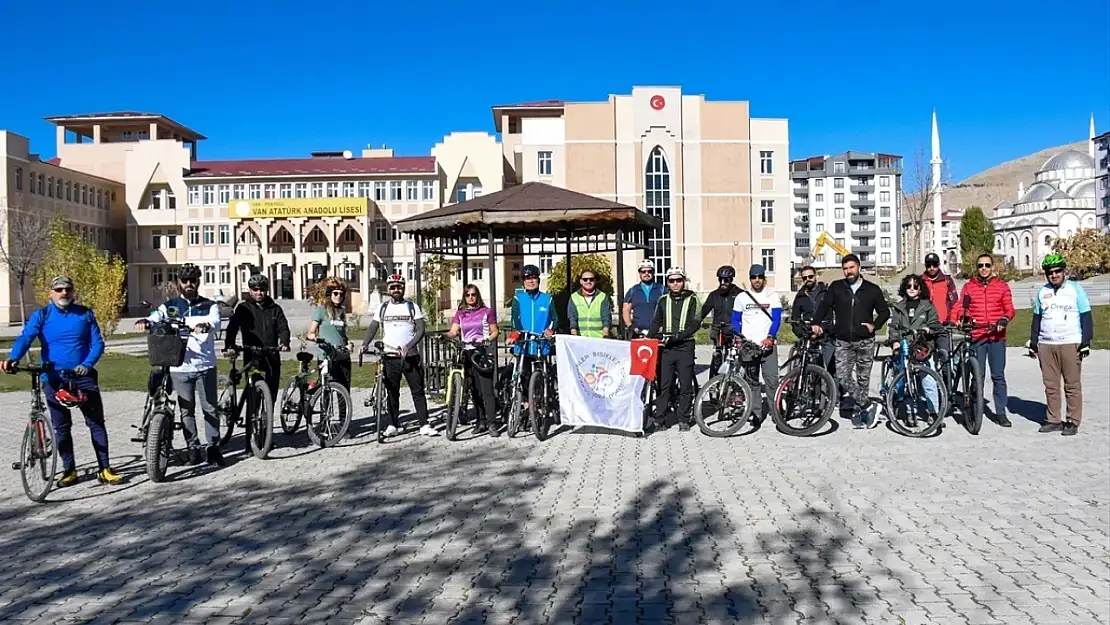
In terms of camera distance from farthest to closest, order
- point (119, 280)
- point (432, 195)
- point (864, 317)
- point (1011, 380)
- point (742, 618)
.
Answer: point (432, 195) → point (119, 280) → point (1011, 380) → point (864, 317) → point (742, 618)

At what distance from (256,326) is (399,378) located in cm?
183

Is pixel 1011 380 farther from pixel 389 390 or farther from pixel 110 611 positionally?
pixel 110 611

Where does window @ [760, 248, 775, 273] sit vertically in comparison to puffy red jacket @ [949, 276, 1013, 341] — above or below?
above

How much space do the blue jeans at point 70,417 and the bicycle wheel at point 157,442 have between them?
1.27 feet

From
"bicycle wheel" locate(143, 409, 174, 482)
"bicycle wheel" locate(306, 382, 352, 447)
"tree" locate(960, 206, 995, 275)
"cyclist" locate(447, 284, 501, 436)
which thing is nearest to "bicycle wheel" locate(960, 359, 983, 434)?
"cyclist" locate(447, 284, 501, 436)

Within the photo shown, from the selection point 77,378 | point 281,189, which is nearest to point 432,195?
point 281,189

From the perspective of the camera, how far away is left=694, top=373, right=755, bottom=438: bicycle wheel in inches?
405

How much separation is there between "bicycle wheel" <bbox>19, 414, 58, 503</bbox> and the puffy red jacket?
9.42 m

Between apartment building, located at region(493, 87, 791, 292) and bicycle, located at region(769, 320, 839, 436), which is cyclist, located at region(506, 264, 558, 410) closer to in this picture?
bicycle, located at region(769, 320, 839, 436)

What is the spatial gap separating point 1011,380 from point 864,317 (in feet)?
23.0

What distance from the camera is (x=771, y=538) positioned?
617cm

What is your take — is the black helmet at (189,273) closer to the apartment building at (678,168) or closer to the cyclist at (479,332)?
the cyclist at (479,332)

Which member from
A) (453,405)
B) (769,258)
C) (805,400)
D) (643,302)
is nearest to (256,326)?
(453,405)

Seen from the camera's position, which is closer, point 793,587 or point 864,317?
point 793,587
